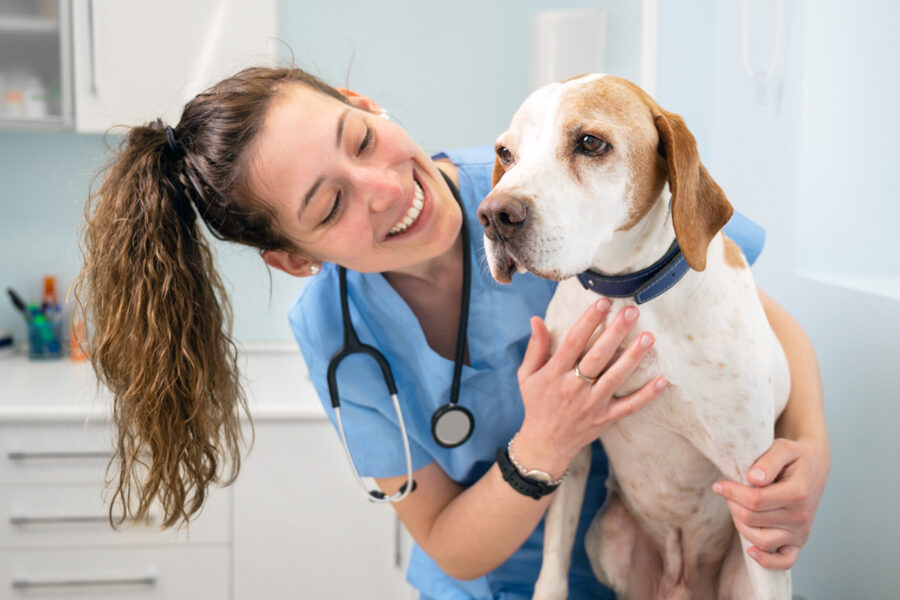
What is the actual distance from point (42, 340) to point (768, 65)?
210 centimetres

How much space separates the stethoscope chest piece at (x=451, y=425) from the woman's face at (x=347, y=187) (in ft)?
0.75

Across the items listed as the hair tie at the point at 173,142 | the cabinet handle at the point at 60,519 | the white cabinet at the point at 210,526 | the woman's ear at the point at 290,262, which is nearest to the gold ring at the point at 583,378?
the woman's ear at the point at 290,262

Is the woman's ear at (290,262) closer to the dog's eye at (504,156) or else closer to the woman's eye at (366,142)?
the woman's eye at (366,142)

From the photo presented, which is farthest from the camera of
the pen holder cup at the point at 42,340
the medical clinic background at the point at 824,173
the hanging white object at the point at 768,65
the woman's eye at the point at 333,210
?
the pen holder cup at the point at 42,340

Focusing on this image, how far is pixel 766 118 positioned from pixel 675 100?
0.96ft

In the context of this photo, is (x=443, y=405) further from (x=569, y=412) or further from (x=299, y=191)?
(x=299, y=191)

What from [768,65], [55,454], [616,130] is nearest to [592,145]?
[616,130]

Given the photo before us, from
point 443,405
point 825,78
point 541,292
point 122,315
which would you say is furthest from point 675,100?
point 122,315

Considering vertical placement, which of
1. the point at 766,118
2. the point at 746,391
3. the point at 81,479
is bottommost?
the point at 81,479

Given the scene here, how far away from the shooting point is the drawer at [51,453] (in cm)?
186

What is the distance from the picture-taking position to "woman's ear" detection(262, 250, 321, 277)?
44.8 inches

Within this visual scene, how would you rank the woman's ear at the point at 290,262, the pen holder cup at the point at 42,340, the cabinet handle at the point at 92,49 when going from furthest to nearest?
the pen holder cup at the point at 42,340 < the cabinet handle at the point at 92,49 < the woman's ear at the point at 290,262

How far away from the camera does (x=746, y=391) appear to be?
95cm

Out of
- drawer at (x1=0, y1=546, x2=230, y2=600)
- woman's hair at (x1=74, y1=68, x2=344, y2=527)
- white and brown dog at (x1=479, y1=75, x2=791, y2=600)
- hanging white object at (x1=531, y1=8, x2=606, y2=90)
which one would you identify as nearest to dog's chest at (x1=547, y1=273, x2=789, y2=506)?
white and brown dog at (x1=479, y1=75, x2=791, y2=600)
